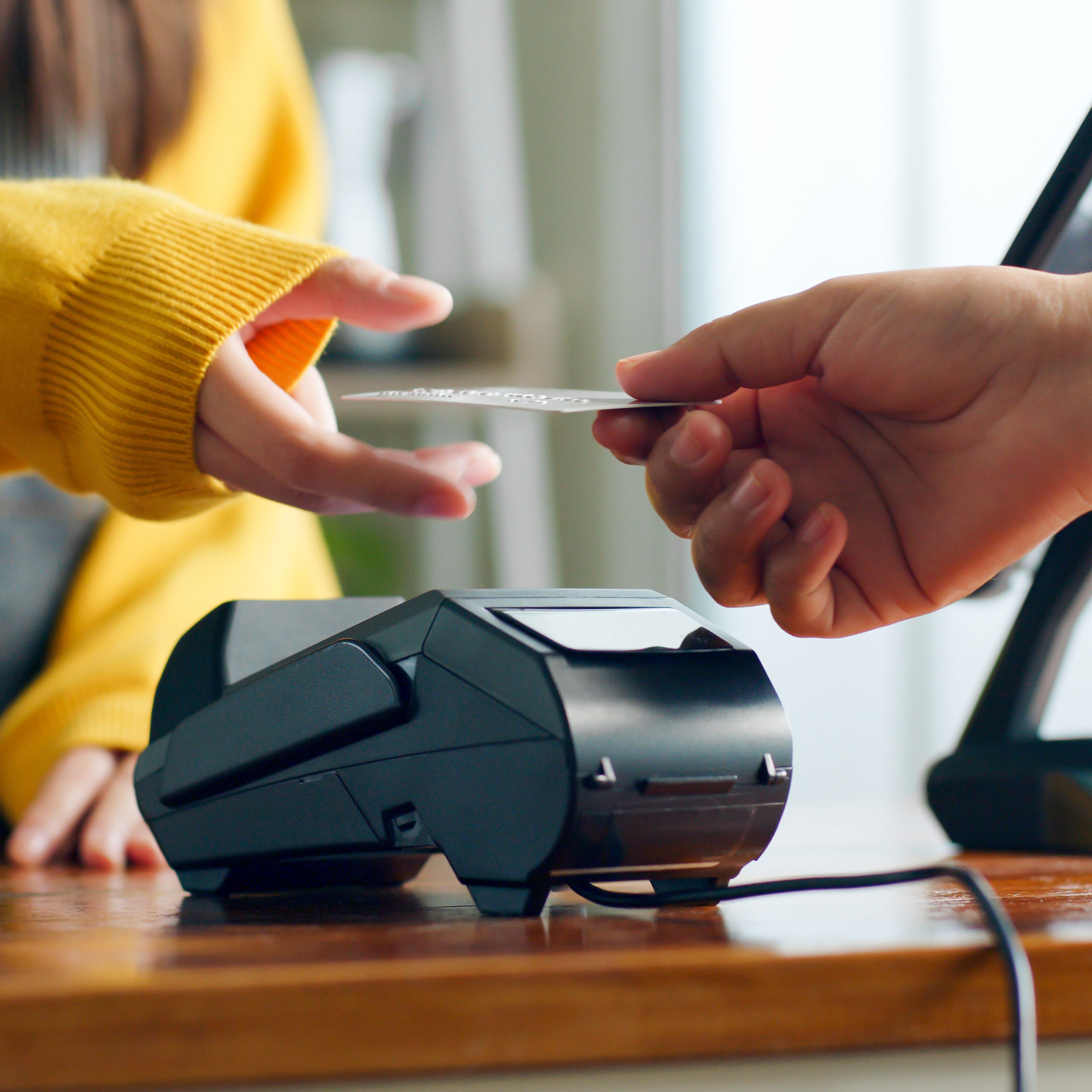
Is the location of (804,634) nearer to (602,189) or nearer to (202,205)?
(202,205)

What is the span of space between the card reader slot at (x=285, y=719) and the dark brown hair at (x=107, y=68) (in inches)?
30.0

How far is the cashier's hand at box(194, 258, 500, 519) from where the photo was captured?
1.58ft

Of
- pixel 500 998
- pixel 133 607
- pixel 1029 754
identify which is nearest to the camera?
pixel 500 998

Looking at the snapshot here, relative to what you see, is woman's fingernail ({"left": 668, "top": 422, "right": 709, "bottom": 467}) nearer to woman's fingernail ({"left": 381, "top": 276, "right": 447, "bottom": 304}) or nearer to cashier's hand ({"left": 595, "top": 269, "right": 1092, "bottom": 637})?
cashier's hand ({"left": 595, "top": 269, "right": 1092, "bottom": 637})

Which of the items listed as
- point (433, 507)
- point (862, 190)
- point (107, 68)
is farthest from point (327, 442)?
point (862, 190)

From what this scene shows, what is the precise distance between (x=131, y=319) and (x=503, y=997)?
36 centimetres

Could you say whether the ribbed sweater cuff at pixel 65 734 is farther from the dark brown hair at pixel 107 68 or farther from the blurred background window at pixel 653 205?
the blurred background window at pixel 653 205

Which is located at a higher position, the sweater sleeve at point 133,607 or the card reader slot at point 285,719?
the card reader slot at point 285,719

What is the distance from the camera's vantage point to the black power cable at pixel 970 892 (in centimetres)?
25

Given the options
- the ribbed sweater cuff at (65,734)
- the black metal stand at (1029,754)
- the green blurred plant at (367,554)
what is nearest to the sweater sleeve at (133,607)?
the ribbed sweater cuff at (65,734)

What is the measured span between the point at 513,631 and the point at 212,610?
179 mm

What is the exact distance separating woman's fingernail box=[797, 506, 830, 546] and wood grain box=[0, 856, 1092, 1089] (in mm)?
193

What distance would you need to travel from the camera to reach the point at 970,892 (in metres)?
0.31

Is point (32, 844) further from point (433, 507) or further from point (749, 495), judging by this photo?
point (749, 495)
